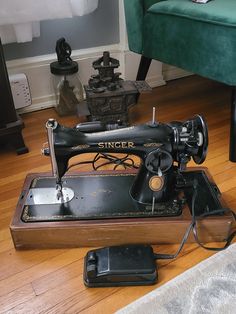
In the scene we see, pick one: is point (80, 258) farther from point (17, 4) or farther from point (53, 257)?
point (17, 4)

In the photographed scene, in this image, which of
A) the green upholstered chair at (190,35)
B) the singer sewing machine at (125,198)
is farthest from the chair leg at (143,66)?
the singer sewing machine at (125,198)

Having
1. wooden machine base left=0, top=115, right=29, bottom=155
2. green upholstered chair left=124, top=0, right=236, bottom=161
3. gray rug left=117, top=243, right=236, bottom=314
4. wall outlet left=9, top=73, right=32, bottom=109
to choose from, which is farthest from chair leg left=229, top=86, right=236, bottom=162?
wall outlet left=9, top=73, right=32, bottom=109

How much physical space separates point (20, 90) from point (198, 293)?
1.11 metres

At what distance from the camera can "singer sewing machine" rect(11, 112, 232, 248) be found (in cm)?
73

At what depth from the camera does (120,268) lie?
0.69m

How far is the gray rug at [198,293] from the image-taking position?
2.16 feet

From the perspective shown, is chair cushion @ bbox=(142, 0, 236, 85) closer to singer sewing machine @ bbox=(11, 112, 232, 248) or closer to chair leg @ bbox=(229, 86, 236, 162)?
chair leg @ bbox=(229, 86, 236, 162)

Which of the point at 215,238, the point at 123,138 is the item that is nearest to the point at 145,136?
the point at 123,138

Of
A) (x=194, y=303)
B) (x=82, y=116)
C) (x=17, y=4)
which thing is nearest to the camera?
(x=194, y=303)

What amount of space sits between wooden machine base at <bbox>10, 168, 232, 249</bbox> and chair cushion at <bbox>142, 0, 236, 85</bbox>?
52 cm

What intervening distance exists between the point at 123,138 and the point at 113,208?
0.17m

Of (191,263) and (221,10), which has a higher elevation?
(221,10)

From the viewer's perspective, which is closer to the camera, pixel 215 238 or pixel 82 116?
pixel 215 238

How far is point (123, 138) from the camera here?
0.73 m
